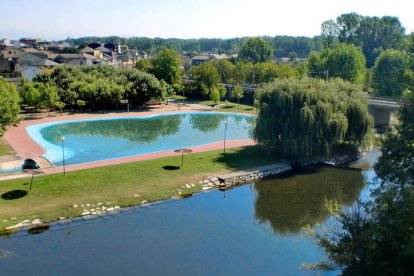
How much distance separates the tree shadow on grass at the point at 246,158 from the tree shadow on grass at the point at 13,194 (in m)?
13.4

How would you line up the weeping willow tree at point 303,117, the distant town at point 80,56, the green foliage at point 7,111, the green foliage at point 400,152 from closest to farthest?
the green foliage at point 400,152 → the weeping willow tree at point 303,117 → the green foliage at point 7,111 → the distant town at point 80,56

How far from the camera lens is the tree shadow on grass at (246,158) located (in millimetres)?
29016

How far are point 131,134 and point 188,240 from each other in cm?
2282

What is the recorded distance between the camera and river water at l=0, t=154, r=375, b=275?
52.9 feet

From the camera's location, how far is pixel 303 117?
93.9ft

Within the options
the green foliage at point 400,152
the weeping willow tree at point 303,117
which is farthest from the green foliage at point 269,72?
the green foliage at point 400,152

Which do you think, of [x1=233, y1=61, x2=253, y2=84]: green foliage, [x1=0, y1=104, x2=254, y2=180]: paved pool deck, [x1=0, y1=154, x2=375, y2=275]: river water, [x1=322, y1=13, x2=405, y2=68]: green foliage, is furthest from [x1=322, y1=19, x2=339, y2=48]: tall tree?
[x1=0, y1=154, x2=375, y2=275]: river water

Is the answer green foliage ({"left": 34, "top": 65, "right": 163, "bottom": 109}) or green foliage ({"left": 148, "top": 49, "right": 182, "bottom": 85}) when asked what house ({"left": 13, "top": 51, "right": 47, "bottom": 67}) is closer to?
green foliage ({"left": 148, "top": 49, "right": 182, "bottom": 85})

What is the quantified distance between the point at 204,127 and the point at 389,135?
25.6 m

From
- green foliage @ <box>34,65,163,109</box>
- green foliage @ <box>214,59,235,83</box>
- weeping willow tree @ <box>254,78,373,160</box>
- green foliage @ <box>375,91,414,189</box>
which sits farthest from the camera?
green foliage @ <box>214,59,235,83</box>

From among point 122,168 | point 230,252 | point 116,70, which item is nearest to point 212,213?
point 230,252

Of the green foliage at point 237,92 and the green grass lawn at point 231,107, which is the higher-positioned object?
the green foliage at point 237,92

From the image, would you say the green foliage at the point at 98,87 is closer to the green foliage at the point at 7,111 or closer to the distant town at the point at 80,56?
the green foliage at the point at 7,111

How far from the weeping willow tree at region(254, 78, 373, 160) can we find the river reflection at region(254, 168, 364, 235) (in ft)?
7.88
